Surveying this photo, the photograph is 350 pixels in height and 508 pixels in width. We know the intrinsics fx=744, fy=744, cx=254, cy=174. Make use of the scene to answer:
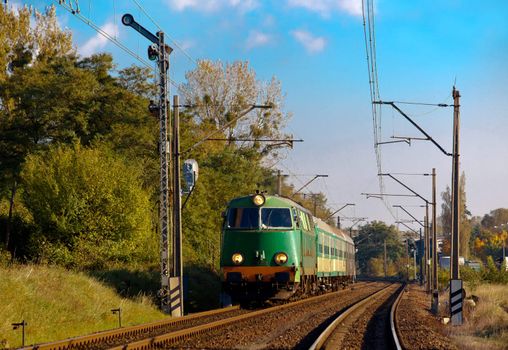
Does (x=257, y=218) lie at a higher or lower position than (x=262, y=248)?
higher

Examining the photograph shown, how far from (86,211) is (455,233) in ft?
60.4

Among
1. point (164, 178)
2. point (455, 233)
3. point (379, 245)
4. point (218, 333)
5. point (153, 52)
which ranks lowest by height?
point (379, 245)

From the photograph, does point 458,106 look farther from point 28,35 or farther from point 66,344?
point 28,35

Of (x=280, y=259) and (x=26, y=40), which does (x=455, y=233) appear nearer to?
(x=280, y=259)

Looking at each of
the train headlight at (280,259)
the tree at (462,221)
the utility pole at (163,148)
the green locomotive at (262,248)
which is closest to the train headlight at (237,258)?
the green locomotive at (262,248)

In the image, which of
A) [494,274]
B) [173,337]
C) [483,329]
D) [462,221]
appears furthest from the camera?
[462,221]

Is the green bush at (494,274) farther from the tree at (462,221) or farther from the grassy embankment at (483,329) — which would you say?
the tree at (462,221)

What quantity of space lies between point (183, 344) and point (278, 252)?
10178mm

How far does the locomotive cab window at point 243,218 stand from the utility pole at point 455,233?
6633 mm

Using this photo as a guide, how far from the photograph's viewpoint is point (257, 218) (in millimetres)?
25781

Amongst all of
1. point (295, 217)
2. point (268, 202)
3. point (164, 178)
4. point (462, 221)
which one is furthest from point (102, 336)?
point (462, 221)

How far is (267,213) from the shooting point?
1020 inches

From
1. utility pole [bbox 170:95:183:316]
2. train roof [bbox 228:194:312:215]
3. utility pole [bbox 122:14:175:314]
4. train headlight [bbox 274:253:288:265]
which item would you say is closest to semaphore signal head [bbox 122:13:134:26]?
utility pole [bbox 122:14:175:314]

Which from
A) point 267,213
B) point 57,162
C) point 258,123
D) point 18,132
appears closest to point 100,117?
point 18,132
